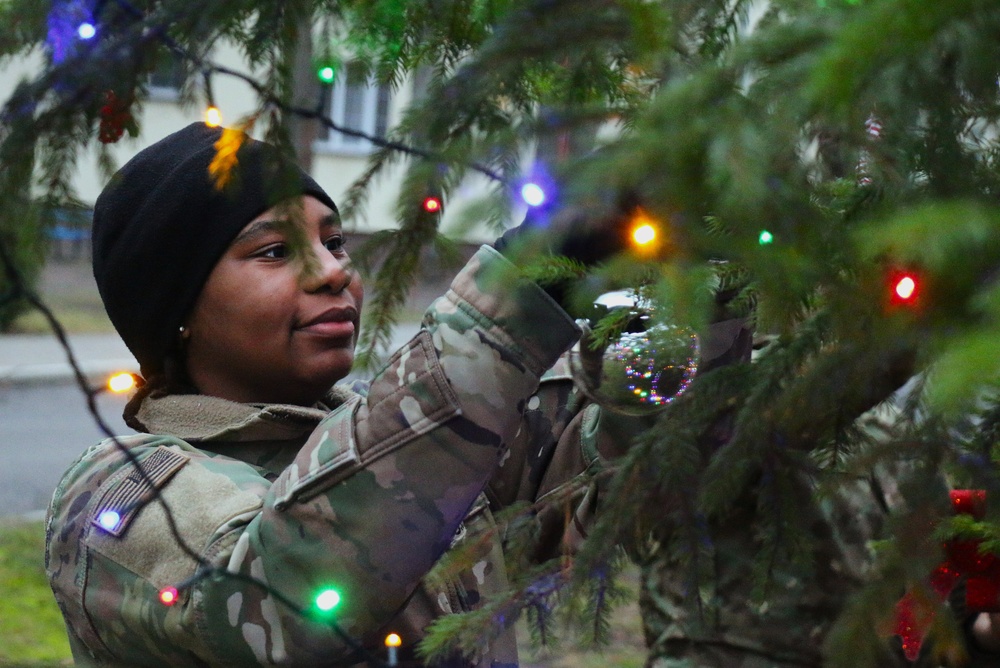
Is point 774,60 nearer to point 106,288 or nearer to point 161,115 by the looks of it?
point 161,115

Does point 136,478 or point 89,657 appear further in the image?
point 89,657

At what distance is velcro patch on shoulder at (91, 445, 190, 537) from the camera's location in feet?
4.81

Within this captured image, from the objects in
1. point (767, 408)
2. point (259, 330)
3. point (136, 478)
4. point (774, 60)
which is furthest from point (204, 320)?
point (774, 60)

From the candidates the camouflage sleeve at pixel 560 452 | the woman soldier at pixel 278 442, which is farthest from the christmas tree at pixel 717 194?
the camouflage sleeve at pixel 560 452

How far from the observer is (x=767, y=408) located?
3.50 feet

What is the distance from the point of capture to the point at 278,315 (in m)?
1.69

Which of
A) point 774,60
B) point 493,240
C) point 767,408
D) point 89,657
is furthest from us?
point 89,657

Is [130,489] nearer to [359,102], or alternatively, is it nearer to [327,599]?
[327,599]

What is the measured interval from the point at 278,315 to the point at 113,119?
61cm

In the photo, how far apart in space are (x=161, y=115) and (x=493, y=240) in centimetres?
57

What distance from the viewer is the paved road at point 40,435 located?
6.00 metres

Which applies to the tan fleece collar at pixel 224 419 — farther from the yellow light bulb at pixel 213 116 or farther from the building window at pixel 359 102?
the yellow light bulb at pixel 213 116

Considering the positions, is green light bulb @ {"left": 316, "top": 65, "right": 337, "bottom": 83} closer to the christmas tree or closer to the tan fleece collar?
the christmas tree

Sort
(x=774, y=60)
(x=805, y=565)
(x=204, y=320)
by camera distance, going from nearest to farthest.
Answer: (x=774, y=60)
(x=805, y=565)
(x=204, y=320)
